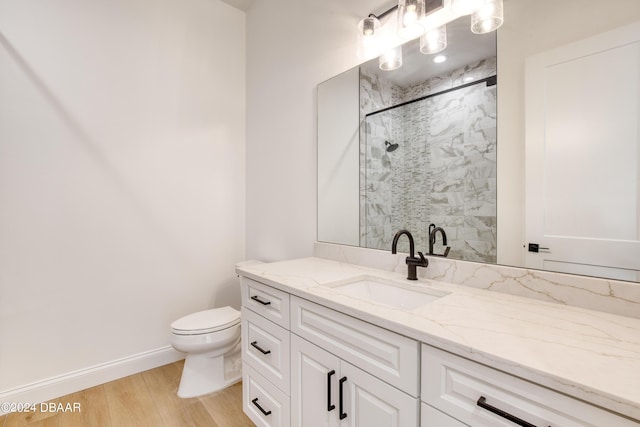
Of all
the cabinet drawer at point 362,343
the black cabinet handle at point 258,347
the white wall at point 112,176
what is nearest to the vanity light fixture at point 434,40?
the cabinet drawer at point 362,343

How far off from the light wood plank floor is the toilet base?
4cm

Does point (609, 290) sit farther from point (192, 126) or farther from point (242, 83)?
point (242, 83)

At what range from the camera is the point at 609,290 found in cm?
89

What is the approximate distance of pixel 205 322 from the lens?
6.24ft

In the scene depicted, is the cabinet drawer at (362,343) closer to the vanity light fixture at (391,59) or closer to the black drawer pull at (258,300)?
the black drawer pull at (258,300)

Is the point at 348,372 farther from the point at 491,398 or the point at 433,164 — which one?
the point at 433,164

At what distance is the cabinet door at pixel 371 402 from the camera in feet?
2.63

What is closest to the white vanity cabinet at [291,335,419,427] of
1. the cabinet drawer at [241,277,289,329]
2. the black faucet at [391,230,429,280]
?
the cabinet drawer at [241,277,289,329]

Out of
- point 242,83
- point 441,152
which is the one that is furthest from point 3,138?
point 441,152

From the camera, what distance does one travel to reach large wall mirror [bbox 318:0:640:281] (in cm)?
90

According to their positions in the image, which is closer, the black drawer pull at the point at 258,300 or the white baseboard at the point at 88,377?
the black drawer pull at the point at 258,300

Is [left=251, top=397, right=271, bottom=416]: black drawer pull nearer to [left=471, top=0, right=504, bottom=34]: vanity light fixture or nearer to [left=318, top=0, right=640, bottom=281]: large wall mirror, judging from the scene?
[left=318, top=0, right=640, bottom=281]: large wall mirror

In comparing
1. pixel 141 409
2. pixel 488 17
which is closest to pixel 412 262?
pixel 488 17

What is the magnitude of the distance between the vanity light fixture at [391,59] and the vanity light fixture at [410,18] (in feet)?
0.24
